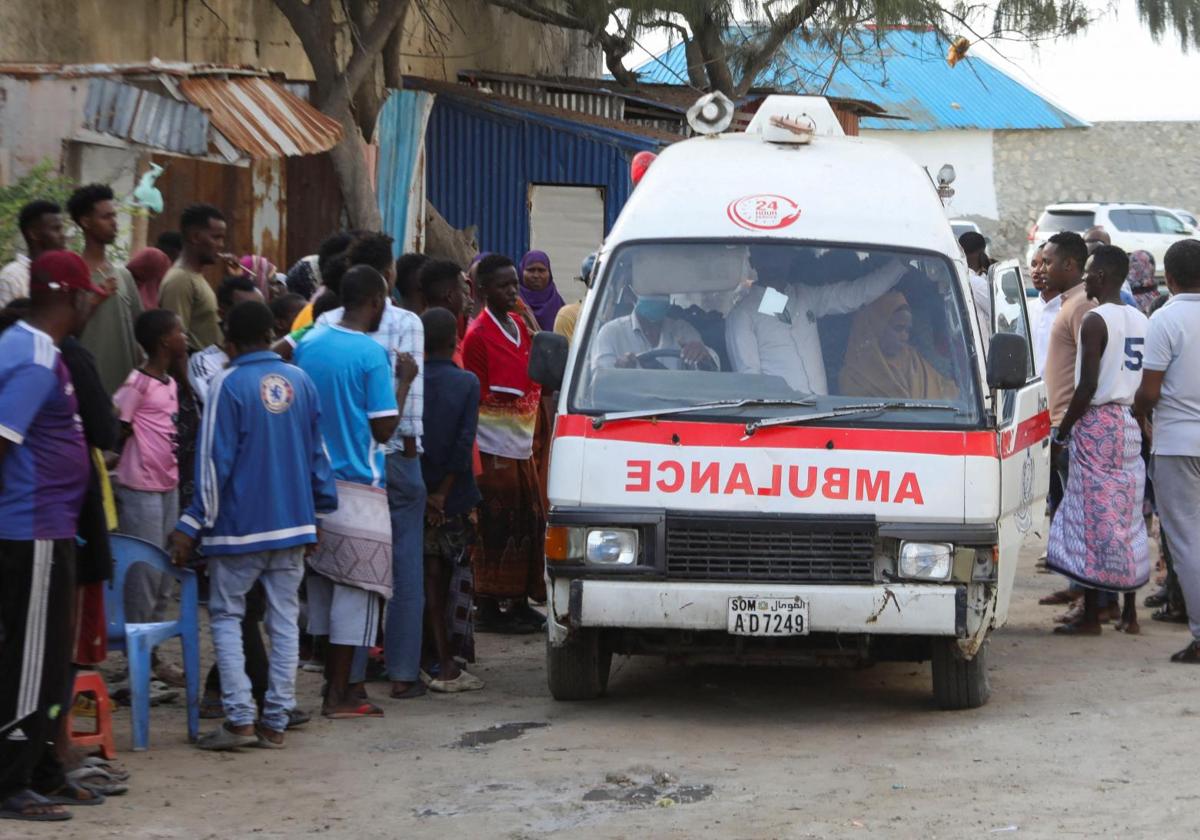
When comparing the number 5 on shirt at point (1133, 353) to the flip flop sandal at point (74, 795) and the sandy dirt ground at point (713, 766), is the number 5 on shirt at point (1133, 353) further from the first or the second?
the flip flop sandal at point (74, 795)

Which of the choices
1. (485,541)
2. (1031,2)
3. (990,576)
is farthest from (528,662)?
(1031,2)

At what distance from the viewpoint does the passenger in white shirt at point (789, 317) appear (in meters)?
7.22

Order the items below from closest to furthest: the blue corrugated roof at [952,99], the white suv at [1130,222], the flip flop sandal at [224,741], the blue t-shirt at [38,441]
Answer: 1. the blue t-shirt at [38,441]
2. the flip flop sandal at [224,741]
3. the white suv at [1130,222]
4. the blue corrugated roof at [952,99]

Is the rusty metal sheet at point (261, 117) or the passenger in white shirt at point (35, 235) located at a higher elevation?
the rusty metal sheet at point (261, 117)

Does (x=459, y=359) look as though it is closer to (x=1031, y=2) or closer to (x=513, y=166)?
(x=513, y=166)

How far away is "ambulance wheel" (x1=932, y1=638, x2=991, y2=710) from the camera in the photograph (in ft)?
23.7

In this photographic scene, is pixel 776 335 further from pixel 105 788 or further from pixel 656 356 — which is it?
pixel 105 788

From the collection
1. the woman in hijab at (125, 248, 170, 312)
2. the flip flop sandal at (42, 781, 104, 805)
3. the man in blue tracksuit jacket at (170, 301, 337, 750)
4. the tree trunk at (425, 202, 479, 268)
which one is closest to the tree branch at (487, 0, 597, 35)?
the tree trunk at (425, 202, 479, 268)

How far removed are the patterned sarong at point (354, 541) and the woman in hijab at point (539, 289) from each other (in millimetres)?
3646

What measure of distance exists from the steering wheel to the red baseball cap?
8.18 feet

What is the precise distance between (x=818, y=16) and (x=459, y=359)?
42.0 feet

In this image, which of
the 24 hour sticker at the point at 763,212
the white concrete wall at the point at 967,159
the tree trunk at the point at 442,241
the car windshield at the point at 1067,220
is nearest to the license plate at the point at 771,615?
the 24 hour sticker at the point at 763,212

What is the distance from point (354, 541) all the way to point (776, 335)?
74.9 inches

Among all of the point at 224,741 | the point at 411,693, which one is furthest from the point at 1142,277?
the point at 224,741
